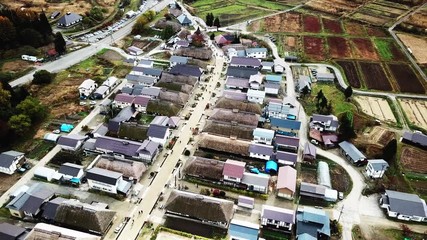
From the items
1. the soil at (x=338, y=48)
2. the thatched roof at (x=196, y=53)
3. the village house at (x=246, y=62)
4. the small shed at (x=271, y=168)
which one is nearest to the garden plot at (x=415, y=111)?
the soil at (x=338, y=48)

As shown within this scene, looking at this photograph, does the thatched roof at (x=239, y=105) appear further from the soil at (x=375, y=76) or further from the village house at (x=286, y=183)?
the soil at (x=375, y=76)

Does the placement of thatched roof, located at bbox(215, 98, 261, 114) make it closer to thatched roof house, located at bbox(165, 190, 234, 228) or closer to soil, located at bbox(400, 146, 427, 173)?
thatched roof house, located at bbox(165, 190, 234, 228)

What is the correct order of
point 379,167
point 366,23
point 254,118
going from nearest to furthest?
1. point 379,167
2. point 254,118
3. point 366,23

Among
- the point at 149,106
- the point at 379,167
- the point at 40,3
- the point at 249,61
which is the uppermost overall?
the point at 40,3

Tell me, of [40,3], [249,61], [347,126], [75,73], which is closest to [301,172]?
[347,126]

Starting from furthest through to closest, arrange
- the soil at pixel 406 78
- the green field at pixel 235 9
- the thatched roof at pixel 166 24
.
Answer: the green field at pixel 235 9
the thatched roof at pixel 166 24
the soil at pixel 406 78

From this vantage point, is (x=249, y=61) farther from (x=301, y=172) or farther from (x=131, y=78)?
(x=301, y=172)

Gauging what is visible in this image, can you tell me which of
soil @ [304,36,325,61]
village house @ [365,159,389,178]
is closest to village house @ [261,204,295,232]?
village house @ [365,159,389,178]
